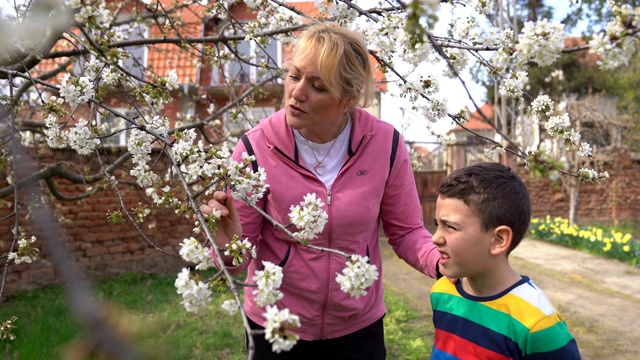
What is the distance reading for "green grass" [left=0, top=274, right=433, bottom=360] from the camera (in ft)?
12.3

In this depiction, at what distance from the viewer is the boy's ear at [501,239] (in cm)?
162

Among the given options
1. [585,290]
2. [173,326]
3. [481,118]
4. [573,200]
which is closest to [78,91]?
[481,118]

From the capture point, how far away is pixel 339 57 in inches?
66.7

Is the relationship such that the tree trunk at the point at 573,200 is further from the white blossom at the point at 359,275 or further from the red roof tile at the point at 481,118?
the white blossom at the point at 359,275

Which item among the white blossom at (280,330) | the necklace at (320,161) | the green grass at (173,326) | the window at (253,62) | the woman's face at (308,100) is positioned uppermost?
the window at (253,62)

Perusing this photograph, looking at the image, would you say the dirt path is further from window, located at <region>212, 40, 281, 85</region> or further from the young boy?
the young boy

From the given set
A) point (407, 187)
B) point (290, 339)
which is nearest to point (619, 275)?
point (407, 187)

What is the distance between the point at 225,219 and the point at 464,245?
28.0 inches

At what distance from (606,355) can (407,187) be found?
2.77 meters

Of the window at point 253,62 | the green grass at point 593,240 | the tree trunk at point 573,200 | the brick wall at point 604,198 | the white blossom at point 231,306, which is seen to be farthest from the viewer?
the brick wall at point 604,198

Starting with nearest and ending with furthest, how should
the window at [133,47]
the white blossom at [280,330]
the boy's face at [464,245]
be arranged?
the white blossom at [280,330]
the boy's face at [464,245]
the window at [133,47]

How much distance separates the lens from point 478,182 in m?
1.66

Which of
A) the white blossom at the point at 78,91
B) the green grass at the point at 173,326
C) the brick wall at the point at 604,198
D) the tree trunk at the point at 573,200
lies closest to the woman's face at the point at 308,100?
the white blossom at the point at 78,91

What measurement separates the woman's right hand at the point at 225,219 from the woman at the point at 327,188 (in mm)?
151
